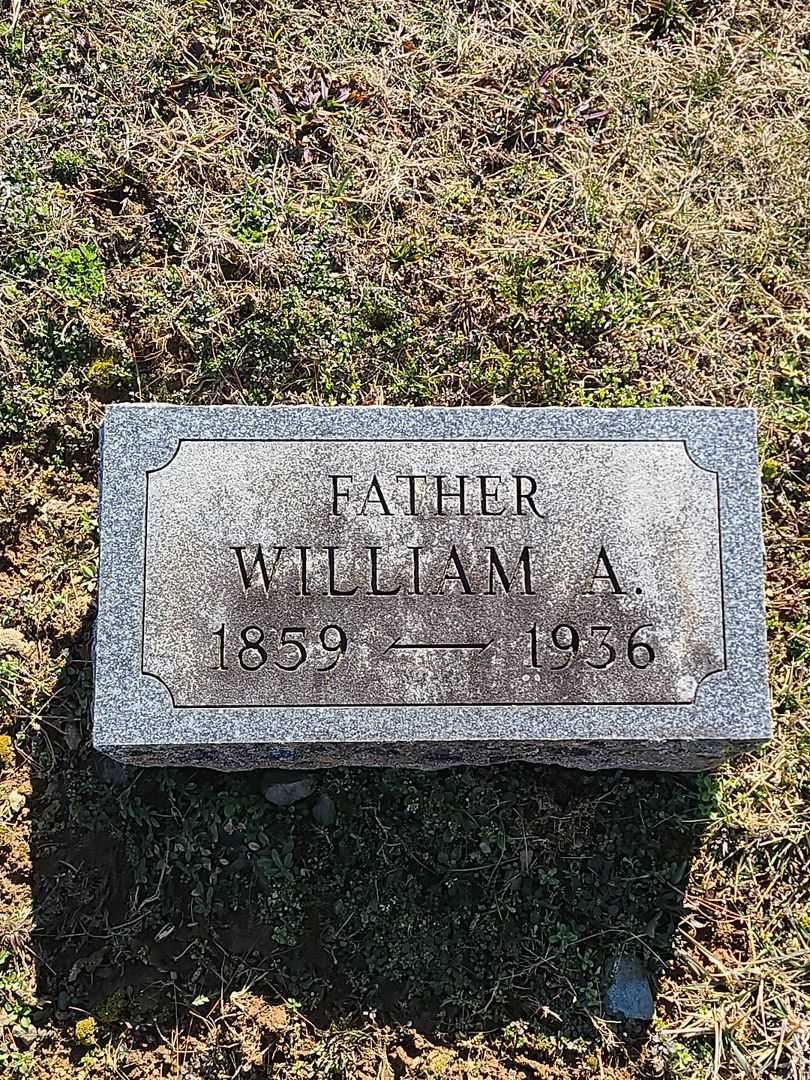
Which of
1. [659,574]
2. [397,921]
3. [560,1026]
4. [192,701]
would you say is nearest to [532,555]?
[659,574]

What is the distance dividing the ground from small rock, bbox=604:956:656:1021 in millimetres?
45

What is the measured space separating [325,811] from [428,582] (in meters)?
1.05

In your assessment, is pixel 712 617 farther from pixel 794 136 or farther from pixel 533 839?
pixel 794 136

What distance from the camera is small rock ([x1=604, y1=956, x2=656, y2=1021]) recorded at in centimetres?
350

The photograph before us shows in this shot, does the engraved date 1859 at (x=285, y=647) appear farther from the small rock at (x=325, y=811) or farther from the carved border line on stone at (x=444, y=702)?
the small rock at (x=325, y=811)

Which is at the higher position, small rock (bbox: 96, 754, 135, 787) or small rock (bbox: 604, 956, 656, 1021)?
small rock (bbox: 96, 754, 135, 787)

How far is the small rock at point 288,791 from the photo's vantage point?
3598mm

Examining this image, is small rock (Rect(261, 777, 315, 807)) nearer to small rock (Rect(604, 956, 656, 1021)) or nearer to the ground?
the ground

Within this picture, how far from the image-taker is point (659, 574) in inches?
121

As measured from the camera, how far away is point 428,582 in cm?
307

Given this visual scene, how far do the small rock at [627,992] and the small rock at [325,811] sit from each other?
1078 millimetres

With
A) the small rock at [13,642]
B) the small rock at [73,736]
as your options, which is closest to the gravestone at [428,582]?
the small rock at [73,736]

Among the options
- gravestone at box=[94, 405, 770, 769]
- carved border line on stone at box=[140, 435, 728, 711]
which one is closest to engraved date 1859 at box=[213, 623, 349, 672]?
gravestone at box=[94, 405, 770, 769]

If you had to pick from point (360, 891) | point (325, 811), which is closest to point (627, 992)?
point (360, 891)
